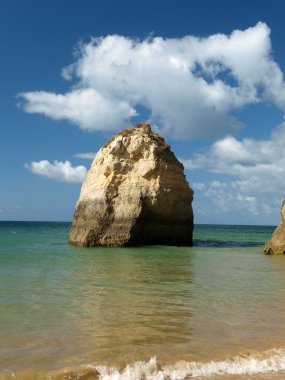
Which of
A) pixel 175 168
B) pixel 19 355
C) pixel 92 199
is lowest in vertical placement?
pixel 19 355

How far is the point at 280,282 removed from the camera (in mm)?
11750

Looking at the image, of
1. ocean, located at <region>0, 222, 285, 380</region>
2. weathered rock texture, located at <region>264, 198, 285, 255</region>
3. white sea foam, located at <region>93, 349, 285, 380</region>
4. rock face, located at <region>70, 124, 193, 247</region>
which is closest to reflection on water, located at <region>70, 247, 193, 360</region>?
ocean, located at <region>0, 222, 285, 380</region>

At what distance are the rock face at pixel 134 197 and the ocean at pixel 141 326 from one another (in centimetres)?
1296

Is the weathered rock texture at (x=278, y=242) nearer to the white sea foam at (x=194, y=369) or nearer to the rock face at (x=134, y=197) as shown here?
the rock face at (x=134, y=197)

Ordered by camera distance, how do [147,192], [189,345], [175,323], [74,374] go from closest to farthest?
[74,374] → [189,345] → [175,323] → [147,192]

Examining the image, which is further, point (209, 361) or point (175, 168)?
point (175, 168)

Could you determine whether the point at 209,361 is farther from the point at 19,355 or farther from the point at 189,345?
the point at 19,355

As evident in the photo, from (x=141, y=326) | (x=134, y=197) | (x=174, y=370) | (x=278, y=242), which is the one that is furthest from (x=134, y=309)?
(x=134, y=197)

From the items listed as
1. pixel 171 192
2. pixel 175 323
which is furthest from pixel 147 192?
pixel 175 323

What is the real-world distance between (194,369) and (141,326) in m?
1.83

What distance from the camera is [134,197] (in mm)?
25953

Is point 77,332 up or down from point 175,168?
down

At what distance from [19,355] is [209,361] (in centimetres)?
252

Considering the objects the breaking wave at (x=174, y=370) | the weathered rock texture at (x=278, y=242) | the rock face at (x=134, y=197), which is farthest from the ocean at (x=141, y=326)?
the rock face at (x=134, y=197)
